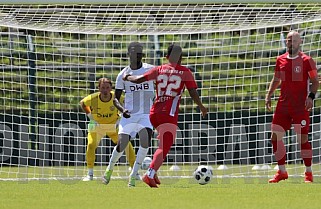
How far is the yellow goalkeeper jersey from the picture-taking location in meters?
14.6

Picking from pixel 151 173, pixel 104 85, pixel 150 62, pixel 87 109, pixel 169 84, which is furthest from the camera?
pixel 150 62

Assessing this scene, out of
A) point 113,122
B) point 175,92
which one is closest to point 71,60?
point 113,122

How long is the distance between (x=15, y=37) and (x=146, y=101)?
481 centimetres

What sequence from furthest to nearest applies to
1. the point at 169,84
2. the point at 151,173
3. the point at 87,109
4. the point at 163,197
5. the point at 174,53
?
the point at 87,109
the point at 169,84
the point at 174,53
the point at 151,173
the point at 163,197

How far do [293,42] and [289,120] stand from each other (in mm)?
1143

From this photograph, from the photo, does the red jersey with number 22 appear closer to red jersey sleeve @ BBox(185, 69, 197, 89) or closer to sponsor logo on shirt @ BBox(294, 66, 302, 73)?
red jersey sleeve @ BBox(185, 69, 197, 89)

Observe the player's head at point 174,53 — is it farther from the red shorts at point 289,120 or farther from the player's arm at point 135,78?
the red shorts at point 289,120

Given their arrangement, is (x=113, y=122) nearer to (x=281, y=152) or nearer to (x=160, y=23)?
(x=160, y=23)

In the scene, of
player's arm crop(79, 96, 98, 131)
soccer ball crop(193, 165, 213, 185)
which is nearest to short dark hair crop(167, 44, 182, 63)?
soccer ball crop(193, 165, 213, 185)

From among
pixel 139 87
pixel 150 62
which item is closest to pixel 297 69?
pixel 139 87

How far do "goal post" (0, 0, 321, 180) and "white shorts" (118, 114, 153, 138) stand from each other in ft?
8.43

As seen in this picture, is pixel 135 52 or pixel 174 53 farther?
pixel 135 52

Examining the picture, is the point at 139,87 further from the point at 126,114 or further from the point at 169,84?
the point at 169,84

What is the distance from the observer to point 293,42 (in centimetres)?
1236
